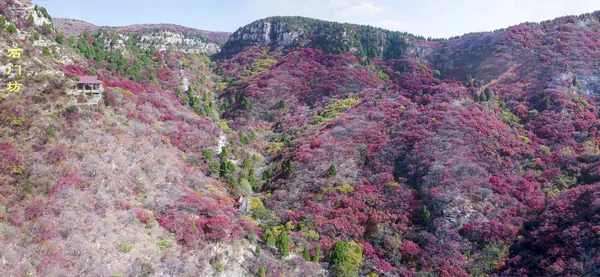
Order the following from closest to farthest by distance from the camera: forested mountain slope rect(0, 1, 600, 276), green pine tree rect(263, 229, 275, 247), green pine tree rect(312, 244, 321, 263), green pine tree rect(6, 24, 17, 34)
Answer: forested mountain slope rect(0, 1, 600, 276)
green pine tree rect(263, 229, 275, 247)
green pine tree rect(312, 244, 321, 263)
green pine tree rect(6, 24, 17, 34)

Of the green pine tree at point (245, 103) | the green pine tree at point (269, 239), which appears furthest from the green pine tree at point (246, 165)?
the green pine tree at point (245, 103)

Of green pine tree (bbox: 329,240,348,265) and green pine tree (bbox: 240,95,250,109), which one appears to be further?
green pine tree (bbox: 240,95,250,109)

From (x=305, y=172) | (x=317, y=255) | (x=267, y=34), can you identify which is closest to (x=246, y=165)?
(x=305, y=172)

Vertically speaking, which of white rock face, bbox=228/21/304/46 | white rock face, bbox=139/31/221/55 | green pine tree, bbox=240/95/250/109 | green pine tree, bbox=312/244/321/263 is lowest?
green pine tree, bbox=312/244/321/263

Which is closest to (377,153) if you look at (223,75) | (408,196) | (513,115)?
(408,196)

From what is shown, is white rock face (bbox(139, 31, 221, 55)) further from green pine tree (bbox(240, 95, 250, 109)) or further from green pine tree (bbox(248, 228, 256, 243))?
green pine tree (bbox(248, 228, 256, 243))

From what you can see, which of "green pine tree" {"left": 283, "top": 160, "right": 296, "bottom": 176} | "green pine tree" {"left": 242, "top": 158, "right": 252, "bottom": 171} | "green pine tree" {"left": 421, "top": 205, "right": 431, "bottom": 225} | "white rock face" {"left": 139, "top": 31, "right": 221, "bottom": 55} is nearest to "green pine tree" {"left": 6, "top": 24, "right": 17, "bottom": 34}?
"green pine tree" {"left": 242, "top": 158, "right": 252, "bottom": 171}

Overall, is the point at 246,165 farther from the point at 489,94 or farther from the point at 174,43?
the point at 174,43

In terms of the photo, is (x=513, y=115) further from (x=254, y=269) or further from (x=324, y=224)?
(x=254, y=269)

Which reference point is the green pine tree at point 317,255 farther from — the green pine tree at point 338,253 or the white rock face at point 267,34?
the white rock face at point 267,34
